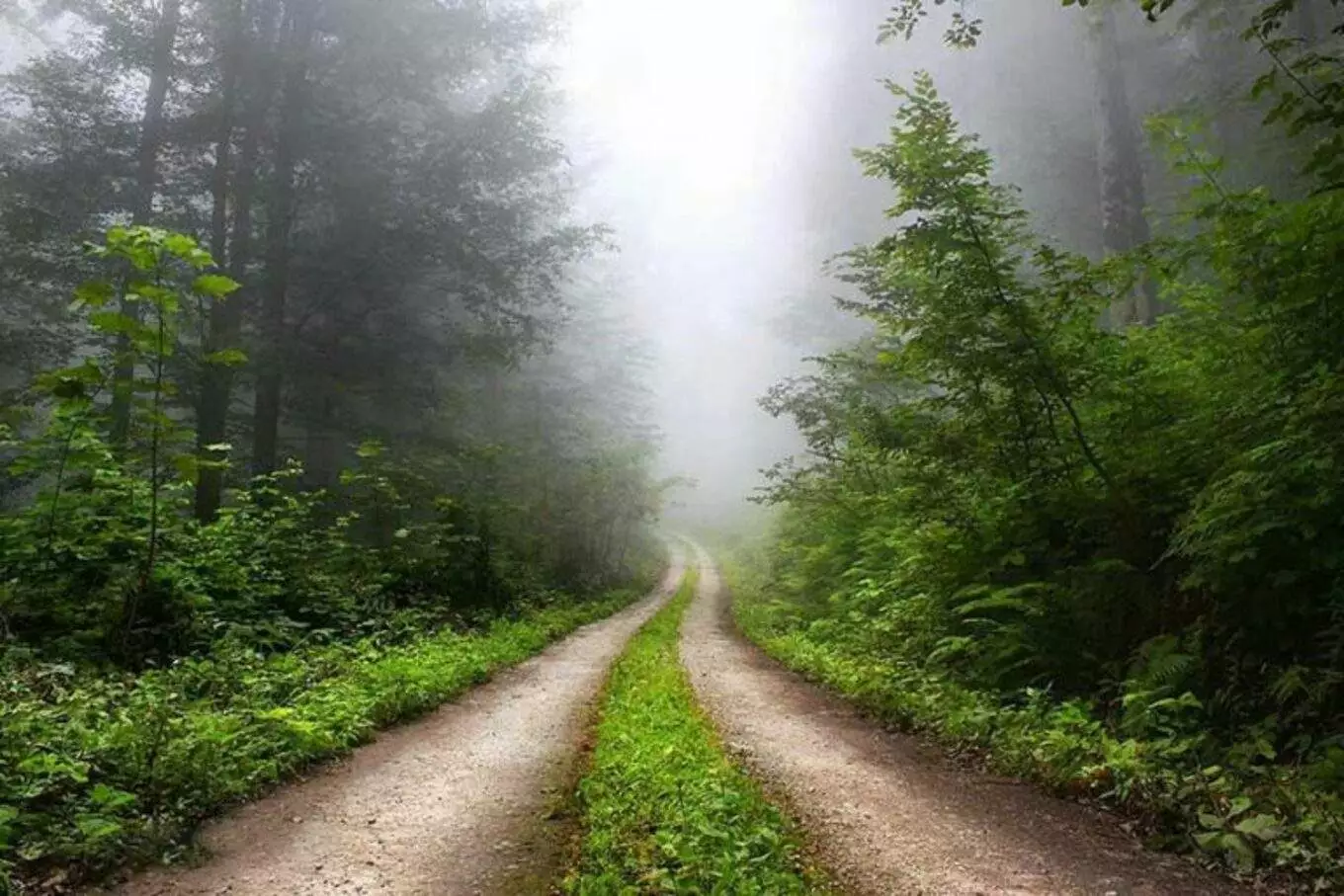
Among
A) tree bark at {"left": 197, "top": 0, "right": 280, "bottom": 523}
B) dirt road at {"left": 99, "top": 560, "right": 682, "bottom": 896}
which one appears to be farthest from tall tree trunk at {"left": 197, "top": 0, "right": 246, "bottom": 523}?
dirt road at {"left": 99, "top": 560, "right": 682, "bottom": 896}

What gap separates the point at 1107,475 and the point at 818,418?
34.3 ft

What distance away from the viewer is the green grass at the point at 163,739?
448 cm

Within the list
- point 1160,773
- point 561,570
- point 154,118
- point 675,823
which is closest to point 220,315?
point 154,118

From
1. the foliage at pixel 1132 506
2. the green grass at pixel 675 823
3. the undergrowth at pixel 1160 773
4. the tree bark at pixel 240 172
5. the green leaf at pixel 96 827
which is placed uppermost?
the tree bark at pixel 240 172

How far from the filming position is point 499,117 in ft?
51.3

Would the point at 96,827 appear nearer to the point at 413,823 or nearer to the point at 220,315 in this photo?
the point at 413,823

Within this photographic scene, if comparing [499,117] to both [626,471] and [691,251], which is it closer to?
[626,471]

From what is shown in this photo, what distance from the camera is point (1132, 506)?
7.45 metres

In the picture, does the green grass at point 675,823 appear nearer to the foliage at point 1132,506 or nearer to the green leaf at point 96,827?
the foliage at point 1132,506

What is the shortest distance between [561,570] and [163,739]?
16611 mm

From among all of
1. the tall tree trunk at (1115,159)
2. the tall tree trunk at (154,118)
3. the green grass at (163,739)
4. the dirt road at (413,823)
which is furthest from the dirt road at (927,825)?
the tall tree trunk at (154,118)

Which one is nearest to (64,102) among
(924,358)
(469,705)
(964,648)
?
(469,705)

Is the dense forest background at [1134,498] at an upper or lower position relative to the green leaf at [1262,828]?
upper

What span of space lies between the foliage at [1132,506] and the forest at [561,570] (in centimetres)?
4
